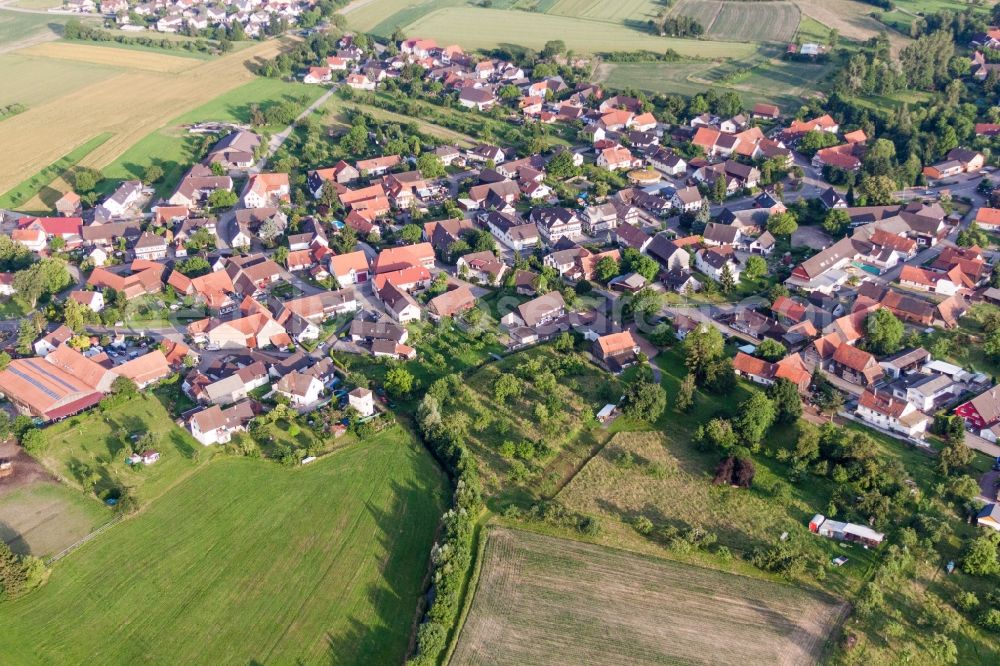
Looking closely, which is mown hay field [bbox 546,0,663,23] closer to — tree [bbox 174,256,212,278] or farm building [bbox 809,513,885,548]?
→ tree [bbox 174,256,212,278]

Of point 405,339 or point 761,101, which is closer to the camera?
point 405,339

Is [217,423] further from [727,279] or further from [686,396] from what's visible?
[727,279]

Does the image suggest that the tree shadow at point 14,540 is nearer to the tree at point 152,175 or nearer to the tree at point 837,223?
the tree at point 152,175

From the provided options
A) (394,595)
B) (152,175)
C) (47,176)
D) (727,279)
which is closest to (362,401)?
(394,595)

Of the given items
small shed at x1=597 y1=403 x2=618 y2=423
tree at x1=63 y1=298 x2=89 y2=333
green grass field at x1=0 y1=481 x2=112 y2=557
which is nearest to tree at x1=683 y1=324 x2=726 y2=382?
small shed at x1=597 y1=403 x2=618 y2=423

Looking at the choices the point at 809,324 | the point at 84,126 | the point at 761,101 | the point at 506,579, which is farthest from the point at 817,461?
the point at 84,126

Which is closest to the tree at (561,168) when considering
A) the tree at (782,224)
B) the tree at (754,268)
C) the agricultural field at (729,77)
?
the tree at (782,224)

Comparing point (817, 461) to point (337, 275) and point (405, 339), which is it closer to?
point (405, 339)
